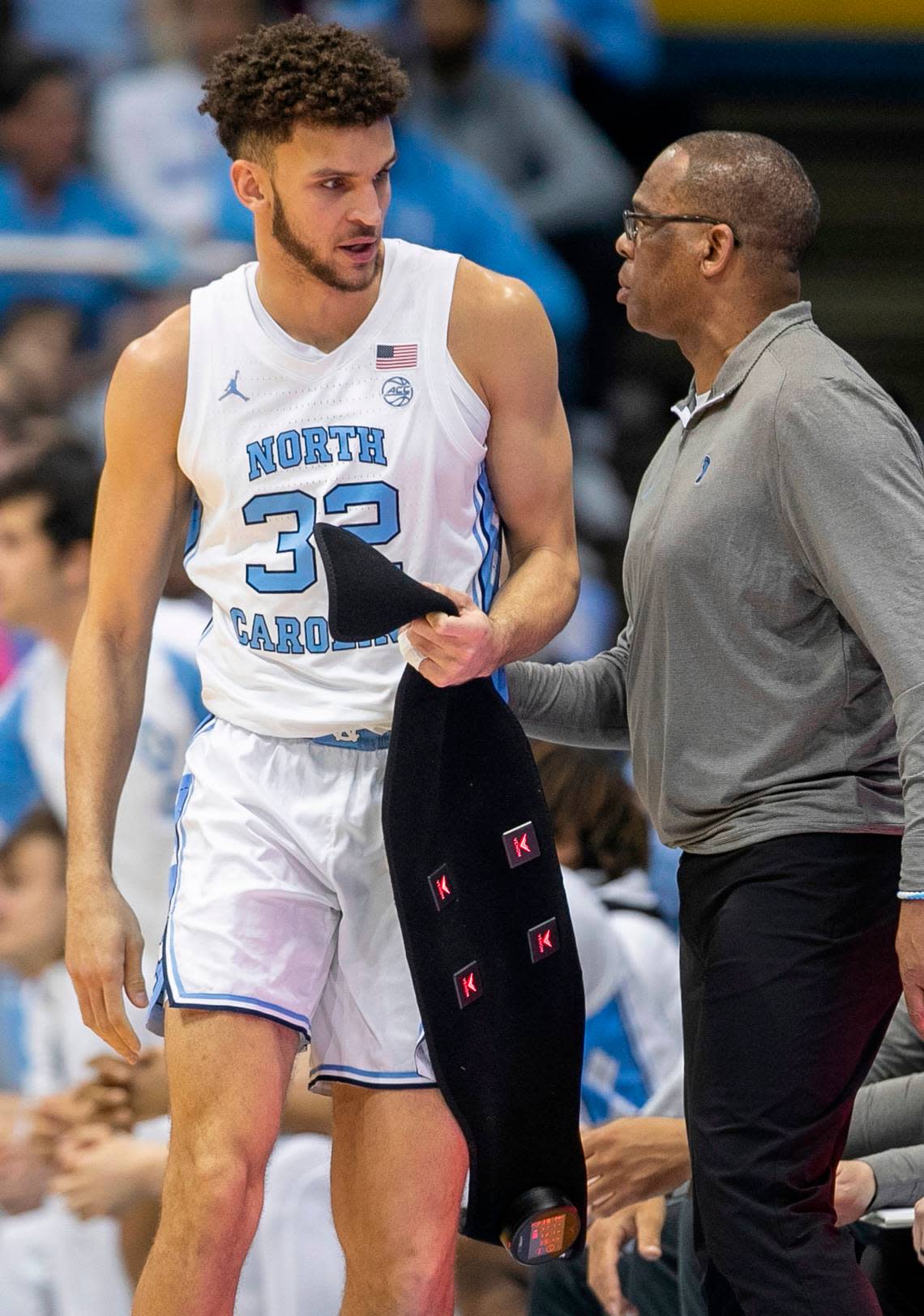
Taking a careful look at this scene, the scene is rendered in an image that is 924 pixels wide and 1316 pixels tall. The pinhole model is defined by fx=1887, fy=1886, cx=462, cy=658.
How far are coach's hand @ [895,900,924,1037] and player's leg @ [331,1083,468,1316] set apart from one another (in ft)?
2.17

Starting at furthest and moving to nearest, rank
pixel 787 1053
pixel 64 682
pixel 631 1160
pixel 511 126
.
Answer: pixel 511 126 → pixel 64 682 → pixel 631 1160 → pixel 787 1053

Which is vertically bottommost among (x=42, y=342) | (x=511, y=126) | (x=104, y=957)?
(x=104, y=957)

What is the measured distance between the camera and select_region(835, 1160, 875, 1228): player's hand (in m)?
2.73

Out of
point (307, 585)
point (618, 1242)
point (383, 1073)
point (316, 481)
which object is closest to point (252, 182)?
point (316, 481)

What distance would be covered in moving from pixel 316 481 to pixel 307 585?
0.49 ft

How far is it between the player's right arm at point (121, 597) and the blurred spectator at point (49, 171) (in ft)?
11.4

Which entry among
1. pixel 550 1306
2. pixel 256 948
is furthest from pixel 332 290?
pixel 550 1306

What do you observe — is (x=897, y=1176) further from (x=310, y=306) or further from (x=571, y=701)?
(x=310, y=306)

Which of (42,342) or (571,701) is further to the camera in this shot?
(42,342)

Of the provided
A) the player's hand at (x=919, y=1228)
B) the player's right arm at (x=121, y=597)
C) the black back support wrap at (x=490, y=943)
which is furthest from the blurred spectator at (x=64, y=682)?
the player's hand at (x=919, y=1228)

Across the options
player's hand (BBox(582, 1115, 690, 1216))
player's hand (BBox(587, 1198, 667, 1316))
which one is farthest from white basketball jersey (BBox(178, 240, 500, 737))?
player's hand (BBox(587, 1198, 667, 1316))

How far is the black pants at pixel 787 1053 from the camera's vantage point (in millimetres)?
2447

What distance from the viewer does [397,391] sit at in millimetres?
2684

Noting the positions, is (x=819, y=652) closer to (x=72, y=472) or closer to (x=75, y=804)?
(x=75, y=804)
